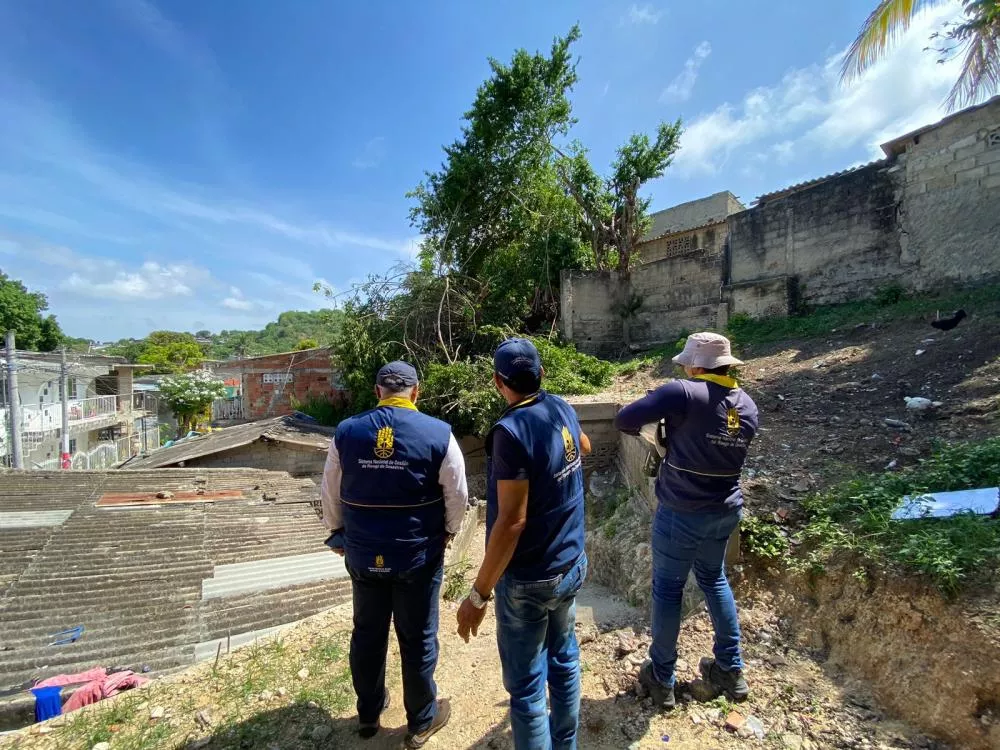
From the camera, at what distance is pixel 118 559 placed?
13.5 feet

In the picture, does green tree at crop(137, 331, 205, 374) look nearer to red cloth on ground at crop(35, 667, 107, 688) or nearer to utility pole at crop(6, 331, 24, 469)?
utility pole at crop(6, 331, 24, 469)

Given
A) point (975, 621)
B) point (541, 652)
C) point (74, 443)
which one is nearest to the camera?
point (541, 652)

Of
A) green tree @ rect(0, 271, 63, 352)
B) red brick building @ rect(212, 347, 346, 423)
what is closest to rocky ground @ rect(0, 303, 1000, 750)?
red brick building @ rect(212, 347, 346, 423)

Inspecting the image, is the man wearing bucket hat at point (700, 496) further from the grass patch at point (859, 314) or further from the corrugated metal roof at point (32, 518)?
the grass patch at point (859, 314)

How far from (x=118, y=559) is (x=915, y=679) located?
5624 millimetres

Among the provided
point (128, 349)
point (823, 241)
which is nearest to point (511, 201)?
point (823, 241)

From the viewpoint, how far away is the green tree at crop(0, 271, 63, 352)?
2228 cm

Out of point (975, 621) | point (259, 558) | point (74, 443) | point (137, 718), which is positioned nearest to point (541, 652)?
point (975, 621)

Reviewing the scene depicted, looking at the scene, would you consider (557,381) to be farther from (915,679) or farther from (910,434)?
(915,679)

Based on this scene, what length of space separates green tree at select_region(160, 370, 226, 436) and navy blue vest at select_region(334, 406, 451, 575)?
20.8m

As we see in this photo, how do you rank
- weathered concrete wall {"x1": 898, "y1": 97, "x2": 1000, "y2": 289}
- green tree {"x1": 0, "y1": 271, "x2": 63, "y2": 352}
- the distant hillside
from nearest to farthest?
weathered concrete wall {"x1": 898, "y1": 97, "x2": 1000, "y2": 289} < the distant hillside < green tree {"x1": 0, "y1": 271, "x2": 63, "y2": 352}

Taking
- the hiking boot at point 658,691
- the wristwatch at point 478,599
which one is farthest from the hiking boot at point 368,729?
the hiking boot at point 658,691

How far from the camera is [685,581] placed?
7.04 feet

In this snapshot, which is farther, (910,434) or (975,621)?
(910,434)
